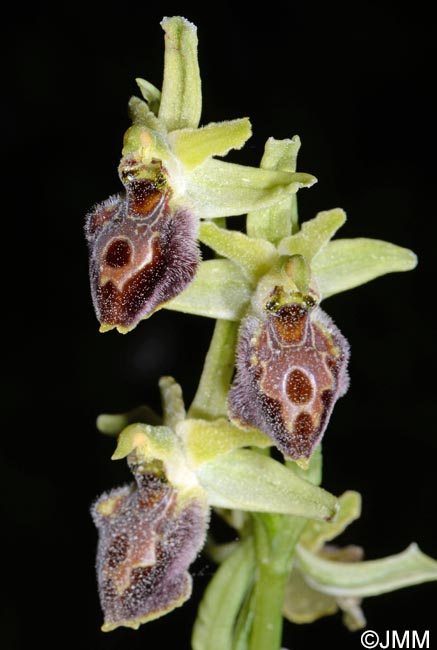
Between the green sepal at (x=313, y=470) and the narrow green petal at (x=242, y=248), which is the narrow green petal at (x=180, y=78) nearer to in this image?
the narrow green petal at (x=242, y=248)

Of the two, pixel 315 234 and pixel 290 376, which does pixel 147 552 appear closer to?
pixel 290 376

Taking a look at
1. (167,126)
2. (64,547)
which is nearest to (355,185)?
(64,547)

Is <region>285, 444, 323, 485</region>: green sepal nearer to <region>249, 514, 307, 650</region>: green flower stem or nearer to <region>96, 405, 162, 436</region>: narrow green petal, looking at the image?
<region>249, 514, 307, 650</region>: green flower stem

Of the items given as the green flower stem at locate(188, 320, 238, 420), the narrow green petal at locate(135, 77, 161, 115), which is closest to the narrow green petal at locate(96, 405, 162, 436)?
the green flower stem at locate(188, 320, 238, 420)

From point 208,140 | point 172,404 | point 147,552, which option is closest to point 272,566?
point 147,552

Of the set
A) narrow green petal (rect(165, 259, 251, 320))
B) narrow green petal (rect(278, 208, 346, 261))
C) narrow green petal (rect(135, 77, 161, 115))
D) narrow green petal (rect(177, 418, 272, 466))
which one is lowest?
narrow green petal (rect(177, 418, 272, 466))

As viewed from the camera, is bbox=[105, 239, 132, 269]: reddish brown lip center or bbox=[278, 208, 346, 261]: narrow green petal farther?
bbox=[278, 208, 346, 261]: narrow green petal

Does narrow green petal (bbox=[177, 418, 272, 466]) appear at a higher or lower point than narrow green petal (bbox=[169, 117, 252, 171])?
lower
